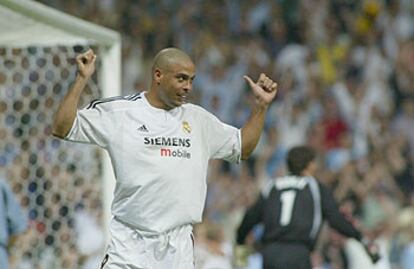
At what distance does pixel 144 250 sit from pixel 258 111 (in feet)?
3.25

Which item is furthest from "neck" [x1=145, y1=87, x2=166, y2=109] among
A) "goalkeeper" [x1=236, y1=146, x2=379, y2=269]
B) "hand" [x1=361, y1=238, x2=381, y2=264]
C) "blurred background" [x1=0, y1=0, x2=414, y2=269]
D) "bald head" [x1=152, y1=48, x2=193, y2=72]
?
"blurred background" [x1=0, y1=0, x2=414, y2=269]

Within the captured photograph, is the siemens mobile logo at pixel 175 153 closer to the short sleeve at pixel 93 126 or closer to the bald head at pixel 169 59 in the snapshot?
the short sleeve at pixel 93 126

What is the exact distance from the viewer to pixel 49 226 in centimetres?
1016

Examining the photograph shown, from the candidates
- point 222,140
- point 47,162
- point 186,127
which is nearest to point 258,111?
point 222,140

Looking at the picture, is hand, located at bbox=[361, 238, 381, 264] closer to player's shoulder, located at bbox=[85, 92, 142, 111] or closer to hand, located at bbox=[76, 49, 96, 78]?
player's shoulder, located at bbox=[85, 92, 142, 111]

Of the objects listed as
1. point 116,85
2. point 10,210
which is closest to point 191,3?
point 116,85

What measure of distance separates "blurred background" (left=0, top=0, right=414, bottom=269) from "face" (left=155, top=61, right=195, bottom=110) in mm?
3303

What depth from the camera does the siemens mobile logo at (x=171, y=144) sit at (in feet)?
22.1

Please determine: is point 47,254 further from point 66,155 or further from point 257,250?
point 257,250

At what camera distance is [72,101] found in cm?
647

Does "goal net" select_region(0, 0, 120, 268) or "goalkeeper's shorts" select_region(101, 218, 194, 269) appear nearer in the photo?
"goalkeeper's shorts" select_region(101, 218, 194, 269)

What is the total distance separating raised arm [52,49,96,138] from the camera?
6477 millimetres

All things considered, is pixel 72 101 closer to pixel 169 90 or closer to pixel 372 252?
pixel 169 90

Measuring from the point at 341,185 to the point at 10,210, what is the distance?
6410mm
